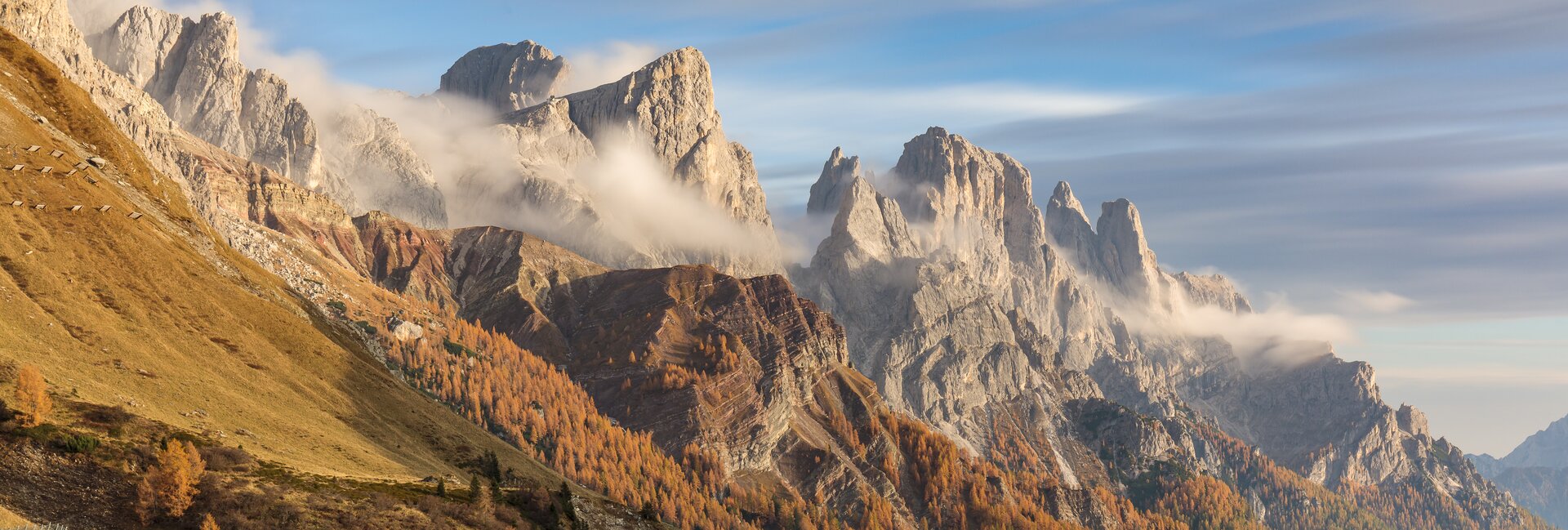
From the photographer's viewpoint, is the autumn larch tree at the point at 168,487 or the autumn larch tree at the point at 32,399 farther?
the autumn larch tree at the point at 32,399

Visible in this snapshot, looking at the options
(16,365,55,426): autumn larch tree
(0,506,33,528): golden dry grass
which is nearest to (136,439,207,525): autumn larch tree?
(16,365,55,426): autumn larch tree

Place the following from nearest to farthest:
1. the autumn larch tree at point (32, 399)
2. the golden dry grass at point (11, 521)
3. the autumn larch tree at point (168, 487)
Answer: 1. the golden dry grass at point (11, 521)
2. the autumn larch tree at point (168, 487)
3. the autumn larch tree at point (32, 399)

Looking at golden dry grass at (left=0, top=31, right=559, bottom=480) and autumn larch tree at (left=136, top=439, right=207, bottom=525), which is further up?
golden dry grass at (left=0, top=31, right=559, bottom=480)

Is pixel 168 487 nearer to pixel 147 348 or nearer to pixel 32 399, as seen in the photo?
pixel 32 399

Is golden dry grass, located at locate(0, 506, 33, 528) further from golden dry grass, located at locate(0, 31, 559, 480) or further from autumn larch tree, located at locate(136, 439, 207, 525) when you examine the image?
golden dry grass, located at locate(0, 31, 559, 480)

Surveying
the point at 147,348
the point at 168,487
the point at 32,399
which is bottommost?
the point at 168,487

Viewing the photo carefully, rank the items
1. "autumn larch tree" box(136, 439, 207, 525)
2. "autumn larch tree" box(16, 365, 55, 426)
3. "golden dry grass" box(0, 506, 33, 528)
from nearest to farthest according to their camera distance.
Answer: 1. "golden dry grass" box(0, 506, 33, 528)
2. "autumn larch tree" box(136, 439, 207, 525)
3. "autumn larch tree" box(16, 365, 55, 426)

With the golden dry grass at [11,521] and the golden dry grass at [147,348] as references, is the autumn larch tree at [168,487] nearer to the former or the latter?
the golden dry grass at [11,521]

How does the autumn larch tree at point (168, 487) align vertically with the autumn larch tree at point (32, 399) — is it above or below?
below

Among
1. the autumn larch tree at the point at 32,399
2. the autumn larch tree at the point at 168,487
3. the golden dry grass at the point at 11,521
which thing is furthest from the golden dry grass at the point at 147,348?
the golden dry grass at the point at 11,521

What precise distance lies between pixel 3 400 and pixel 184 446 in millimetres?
17356

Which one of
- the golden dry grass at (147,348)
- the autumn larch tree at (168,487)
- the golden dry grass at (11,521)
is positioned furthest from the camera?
the golden dry grass at (147,348)

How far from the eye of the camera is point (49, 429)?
118750 mm

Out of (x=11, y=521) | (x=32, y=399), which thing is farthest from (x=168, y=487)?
(x=11, y=521)
